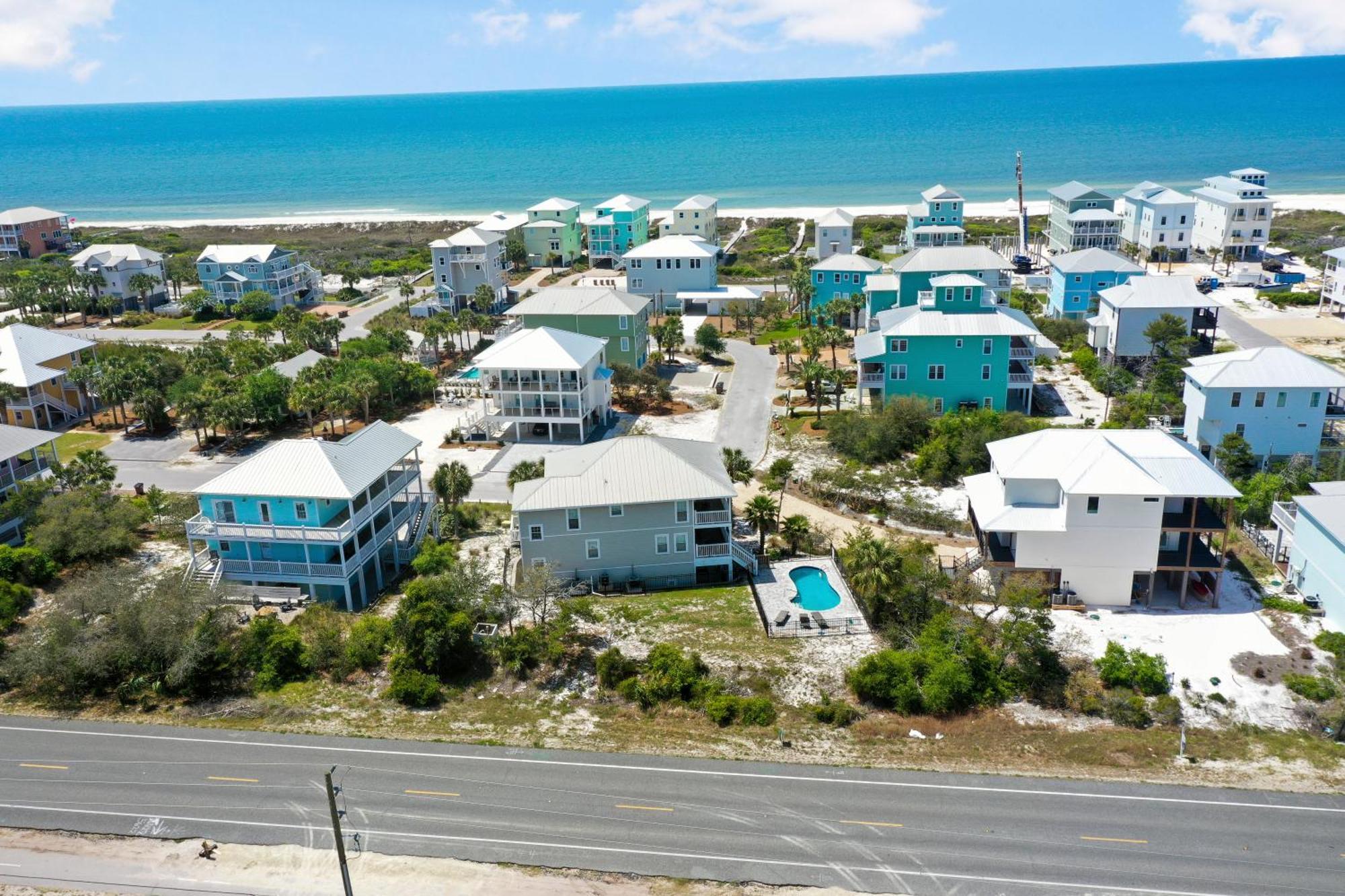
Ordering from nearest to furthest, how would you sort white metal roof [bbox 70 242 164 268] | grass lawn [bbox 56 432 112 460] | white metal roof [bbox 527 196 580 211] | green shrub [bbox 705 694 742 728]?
green shrub [bbox 705 694 742 728] < grass lawn [bbox 56 432 112 460] < white metal roof [bbox 70 242 164 268] < white metal roof [bbox 527 196 580 211]

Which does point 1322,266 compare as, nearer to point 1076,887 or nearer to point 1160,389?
point 1160,389

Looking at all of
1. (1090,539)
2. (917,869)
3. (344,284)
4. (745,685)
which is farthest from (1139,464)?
(344,284)

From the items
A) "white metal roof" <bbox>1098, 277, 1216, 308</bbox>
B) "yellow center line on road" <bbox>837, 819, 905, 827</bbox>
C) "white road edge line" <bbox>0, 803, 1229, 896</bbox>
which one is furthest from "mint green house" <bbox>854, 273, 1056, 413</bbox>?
"white road edge line" <bbox>0, 803, 1229, 896</bbox>

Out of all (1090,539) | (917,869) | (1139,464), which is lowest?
(917,869)

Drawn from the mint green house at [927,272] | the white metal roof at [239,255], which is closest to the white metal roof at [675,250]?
the mint green house at [927,272]

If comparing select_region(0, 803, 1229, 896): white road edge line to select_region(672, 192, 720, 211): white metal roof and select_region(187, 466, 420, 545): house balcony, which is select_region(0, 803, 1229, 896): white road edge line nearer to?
select_region(187, 466, 420, 545): house balcony

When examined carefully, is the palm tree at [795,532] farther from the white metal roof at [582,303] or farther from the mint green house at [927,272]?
the mint green house at [927,272]
